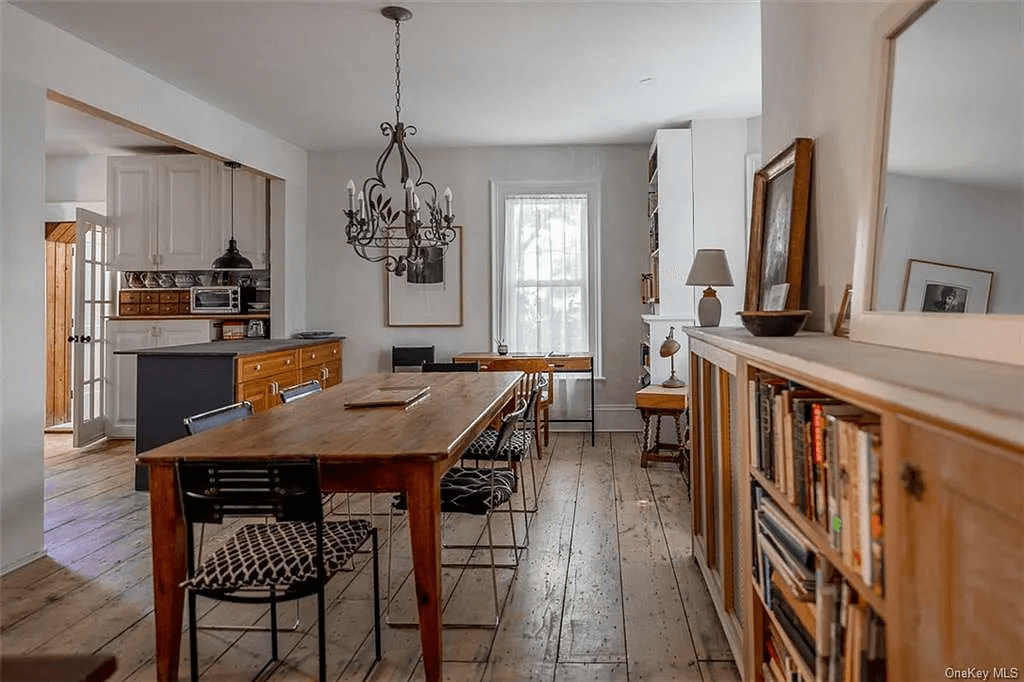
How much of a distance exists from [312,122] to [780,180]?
4.13m

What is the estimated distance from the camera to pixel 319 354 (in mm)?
6414

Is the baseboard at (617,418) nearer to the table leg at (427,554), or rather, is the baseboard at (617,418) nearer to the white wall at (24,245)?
the white wall at (24,245)

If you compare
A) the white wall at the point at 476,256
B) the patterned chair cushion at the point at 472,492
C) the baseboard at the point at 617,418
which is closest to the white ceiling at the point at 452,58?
the white wall at the point at 476,256

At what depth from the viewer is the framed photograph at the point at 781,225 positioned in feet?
8.81

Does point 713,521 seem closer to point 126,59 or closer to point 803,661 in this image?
point 803,661

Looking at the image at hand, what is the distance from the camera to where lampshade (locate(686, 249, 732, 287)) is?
154 inches

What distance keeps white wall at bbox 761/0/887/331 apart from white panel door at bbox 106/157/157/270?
5653 mm

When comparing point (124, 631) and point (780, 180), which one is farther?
point (780, 180)

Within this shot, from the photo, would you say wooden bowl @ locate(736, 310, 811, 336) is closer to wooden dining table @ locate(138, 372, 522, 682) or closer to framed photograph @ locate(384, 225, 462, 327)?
wooden dining table @ locate(138, 372, 522, 682)

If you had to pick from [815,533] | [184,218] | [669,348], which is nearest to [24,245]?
[184,218]

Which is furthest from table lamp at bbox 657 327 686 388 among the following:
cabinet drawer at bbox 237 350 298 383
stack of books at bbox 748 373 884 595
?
stack of books at bbox 748 373 884 595

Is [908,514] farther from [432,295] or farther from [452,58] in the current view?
[432,295]

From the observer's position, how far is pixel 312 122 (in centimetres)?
589

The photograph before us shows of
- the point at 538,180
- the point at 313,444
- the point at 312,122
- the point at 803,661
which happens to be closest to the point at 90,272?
the point at 312,122
